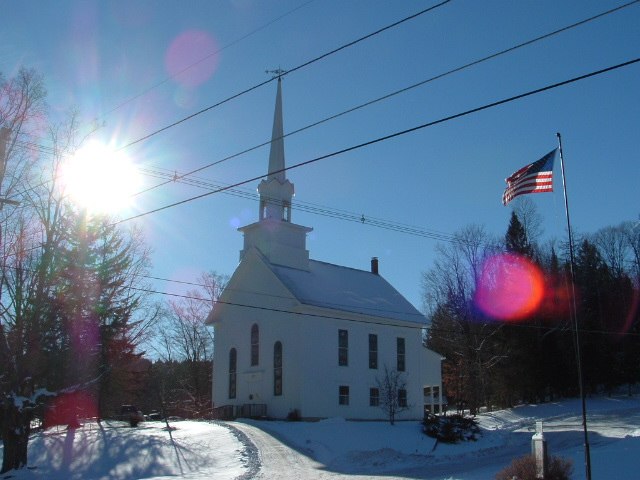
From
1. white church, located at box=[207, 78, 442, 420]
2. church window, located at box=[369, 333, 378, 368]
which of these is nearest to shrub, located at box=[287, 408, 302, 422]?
white church, located at box=[207, 78, 442, 420]

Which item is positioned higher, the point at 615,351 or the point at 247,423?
the point at 615,351

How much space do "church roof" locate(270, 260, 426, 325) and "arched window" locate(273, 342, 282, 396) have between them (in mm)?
3147

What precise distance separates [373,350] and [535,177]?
22840 millimetres

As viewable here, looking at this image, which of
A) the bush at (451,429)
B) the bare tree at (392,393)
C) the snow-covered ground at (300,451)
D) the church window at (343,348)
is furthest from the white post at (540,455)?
the church window at (343,348)

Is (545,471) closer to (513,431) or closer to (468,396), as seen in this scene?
(513,431)

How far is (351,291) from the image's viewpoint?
41750 mm

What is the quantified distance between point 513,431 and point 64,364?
Result: 21838mm

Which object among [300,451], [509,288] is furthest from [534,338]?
[300,451]

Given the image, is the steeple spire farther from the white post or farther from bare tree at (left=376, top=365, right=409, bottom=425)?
the white post

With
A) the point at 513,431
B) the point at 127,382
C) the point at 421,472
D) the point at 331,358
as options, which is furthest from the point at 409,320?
the point at 421,472

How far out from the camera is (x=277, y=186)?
41094mm

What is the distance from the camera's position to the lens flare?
50.0m

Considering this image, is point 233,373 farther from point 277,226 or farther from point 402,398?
point 402,398

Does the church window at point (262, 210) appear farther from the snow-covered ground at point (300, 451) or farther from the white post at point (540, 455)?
the white post at point (540, 455)
